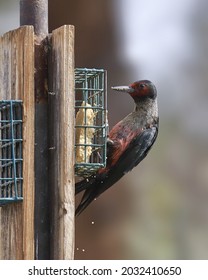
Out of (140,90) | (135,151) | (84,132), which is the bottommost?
(135,151)

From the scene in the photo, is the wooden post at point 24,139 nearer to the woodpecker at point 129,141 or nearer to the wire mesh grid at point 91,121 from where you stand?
the wire mesh grid at point 91,121

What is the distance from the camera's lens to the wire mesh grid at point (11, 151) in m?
8.38

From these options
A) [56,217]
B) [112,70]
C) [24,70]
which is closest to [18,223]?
[56,217]

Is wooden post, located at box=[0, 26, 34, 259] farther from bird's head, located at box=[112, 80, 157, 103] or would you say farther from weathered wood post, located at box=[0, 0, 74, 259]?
bird's head, located at box=[112, 80, 157, 103]

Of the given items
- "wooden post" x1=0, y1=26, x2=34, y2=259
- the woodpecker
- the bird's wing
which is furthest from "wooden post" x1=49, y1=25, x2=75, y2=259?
the bird's wing

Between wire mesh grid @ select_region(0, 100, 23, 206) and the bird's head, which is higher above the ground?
the bird's head

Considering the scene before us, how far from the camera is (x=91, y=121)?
351 inches

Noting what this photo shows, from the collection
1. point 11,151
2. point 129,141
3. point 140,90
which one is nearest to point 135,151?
point 129,141

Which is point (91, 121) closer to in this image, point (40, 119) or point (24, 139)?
point (40, 119)

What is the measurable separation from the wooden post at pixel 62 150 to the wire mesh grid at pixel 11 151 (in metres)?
0.17

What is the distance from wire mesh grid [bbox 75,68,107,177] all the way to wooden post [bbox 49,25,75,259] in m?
0.27

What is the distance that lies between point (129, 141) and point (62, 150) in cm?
144

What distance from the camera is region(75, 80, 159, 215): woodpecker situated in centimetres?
946
